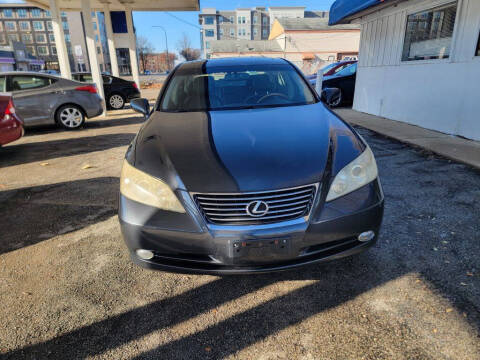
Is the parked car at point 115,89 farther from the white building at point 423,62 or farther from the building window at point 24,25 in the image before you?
the building window at point 24,25

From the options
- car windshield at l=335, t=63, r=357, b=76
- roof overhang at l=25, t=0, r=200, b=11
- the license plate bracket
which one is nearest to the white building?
car windshield at l=335, t=63, r=357, b=76

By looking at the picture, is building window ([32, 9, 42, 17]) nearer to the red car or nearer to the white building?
the white building

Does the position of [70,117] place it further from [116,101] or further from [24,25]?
[24,25]

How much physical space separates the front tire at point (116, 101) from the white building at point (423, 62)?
791 centimetres

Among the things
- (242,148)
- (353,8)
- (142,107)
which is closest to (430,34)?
(353,8)

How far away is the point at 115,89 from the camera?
12.2 metres

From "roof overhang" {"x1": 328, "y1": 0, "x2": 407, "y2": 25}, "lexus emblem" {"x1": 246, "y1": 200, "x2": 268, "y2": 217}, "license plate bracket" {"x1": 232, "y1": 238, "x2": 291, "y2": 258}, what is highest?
"roof overhang" {"x1": 328, "y1": 0, "x2": 407, "y2": 25}

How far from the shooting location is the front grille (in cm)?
178

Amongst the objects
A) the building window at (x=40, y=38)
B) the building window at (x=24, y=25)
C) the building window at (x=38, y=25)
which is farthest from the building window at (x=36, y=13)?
the building window at (x=40, y=38)

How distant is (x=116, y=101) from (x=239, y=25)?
8049 cm

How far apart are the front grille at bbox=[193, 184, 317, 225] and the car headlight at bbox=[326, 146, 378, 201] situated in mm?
192

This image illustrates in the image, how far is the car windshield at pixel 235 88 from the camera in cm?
308

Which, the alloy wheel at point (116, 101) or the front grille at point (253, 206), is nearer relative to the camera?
the front grille at point (253, 206)

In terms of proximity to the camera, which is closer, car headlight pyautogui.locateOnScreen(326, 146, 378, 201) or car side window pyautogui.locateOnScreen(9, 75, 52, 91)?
car headlight pyautogui.locateOnScreen(326, 146, 378, 201)
